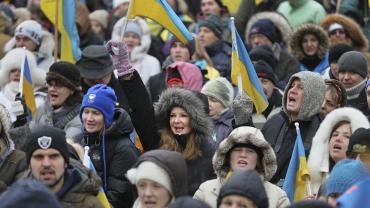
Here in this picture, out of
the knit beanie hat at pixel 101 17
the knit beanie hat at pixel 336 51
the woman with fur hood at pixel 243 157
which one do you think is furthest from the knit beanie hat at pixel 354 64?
the knit beanie hat at pixel 101 17

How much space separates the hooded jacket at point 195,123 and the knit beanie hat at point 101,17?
7472 mm

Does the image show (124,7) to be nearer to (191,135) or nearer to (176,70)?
(176,70)

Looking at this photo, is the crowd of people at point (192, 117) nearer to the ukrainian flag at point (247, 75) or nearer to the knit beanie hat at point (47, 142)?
the knit beanie hat at point (47, 142)

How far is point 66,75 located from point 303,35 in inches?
146

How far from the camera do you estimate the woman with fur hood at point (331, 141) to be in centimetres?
1226

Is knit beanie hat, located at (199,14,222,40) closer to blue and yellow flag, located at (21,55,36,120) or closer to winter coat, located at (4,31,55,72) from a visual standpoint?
winter coat, located at (4,31,55,72)

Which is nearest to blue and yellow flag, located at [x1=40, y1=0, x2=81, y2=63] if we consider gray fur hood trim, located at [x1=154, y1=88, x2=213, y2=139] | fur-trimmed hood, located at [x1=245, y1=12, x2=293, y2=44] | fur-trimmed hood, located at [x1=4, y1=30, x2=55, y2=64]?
fur-trimmed hood, located at [x1=4, y1=30, x2=55, y2=64]

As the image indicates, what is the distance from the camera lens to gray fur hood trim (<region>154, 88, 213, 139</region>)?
12.8 metres

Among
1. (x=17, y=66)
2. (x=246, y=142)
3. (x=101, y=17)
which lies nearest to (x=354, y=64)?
(x=246, y=142)

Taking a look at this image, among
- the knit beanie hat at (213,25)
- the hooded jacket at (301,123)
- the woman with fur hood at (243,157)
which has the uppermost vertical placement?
the knit beanie hat at (213,25)

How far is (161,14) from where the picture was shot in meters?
13.9

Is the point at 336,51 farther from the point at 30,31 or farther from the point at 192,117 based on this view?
the point at 30,31

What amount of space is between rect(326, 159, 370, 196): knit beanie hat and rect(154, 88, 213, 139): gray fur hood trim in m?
2.35

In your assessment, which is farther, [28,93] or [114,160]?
[28,93]
